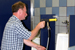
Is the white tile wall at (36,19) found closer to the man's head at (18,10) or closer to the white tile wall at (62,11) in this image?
the white tile wall at (62,11)

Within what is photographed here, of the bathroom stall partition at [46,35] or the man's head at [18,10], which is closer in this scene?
the man's head at [18,10]

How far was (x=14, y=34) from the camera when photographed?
1077mm

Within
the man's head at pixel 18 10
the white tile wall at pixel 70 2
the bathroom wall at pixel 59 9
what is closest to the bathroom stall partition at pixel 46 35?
the bathroom wall at pixel 59 9

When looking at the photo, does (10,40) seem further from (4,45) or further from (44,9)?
(44,9)

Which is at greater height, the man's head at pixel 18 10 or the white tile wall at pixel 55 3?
the white tile wall at pixel 55 3

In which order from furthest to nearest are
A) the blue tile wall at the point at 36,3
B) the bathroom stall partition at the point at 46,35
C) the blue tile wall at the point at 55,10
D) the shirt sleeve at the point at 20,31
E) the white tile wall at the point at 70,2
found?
the blue tile wall at the point at 36,3 → the blue tile wall at the point at 55,10 → the white tile wall at the point at 70,2 → the bathroom stall partition at the point at 46,35 → the shirt sleeve at the point at 20,31

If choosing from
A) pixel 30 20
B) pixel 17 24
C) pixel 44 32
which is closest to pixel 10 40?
pixel 17 24

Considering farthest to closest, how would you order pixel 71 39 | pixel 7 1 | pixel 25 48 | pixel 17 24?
pixel 25 48, pixel 7 1, pixel 71 39, pixel 17 24

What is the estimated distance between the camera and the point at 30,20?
1860mm

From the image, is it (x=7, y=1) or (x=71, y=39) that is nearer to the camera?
(x=71, y=39)

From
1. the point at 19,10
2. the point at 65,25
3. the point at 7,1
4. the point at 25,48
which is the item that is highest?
the point at 7,1

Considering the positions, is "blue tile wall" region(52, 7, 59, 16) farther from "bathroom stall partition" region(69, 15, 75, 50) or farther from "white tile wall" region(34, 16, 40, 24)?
"bathroom stall partition" region(69, 15, 75, 50)

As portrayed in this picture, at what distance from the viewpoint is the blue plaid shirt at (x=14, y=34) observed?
3.47 ft

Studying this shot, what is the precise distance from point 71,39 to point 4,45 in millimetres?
738
